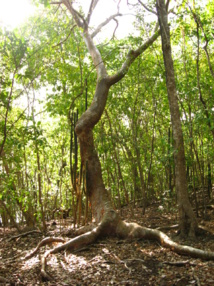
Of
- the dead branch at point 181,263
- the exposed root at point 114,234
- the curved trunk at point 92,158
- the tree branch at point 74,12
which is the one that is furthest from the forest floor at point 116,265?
the tree branch at point 74,12

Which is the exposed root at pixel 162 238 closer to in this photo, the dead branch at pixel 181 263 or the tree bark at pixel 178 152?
the dead branch at pixel 181 263

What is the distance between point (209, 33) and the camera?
23.4 feet

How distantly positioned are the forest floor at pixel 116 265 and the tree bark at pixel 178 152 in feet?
1.15

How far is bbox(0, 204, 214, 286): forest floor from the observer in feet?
14.1

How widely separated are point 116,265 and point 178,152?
261 cm

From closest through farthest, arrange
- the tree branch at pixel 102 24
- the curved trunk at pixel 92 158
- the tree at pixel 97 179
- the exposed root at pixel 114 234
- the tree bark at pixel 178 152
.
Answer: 1. the exposed root at pixel 114 234
2. the tree bark at pixel 178 152
3. the tree at pixel 97 179
4. the curved trunk at pixel 92 158
5. the tree branch at pixel 102 24

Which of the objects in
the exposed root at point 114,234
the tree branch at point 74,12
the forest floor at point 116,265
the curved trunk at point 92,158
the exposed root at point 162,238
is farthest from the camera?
the tree branch at point 74,12

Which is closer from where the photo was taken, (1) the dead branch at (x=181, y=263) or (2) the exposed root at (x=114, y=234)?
(1) the dead branch at (x=181, y=263)

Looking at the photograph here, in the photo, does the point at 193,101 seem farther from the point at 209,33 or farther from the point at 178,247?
the point at 178,247

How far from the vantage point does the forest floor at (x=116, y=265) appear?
4309 millimetres

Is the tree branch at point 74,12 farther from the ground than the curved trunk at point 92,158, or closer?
farther from the ground

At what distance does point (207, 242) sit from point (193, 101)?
4.17m

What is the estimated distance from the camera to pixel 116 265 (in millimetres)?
5074

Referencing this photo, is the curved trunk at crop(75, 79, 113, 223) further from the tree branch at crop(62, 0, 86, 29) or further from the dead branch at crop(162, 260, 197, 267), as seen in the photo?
the dead branch at crop(162, 260, 197, 267)
